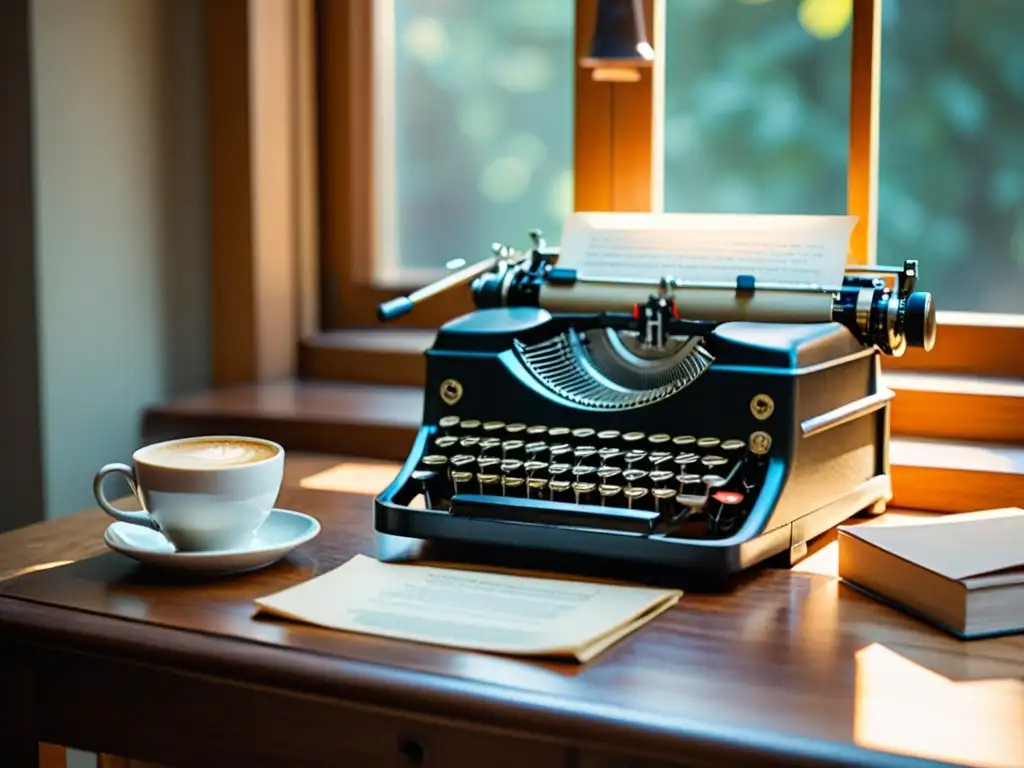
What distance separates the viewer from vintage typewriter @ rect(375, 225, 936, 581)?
1.20m

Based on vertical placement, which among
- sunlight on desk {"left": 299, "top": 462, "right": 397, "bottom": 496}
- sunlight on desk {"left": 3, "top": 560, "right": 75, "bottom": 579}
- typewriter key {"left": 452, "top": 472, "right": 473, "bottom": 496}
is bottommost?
sunlight on desk {"left": 3, "top": 560, "right": 75, "bottom": 579}

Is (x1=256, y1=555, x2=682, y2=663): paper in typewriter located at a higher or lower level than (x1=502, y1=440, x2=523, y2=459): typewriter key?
lower

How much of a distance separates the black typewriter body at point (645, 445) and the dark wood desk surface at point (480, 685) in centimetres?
7

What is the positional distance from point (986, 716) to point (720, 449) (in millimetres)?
425

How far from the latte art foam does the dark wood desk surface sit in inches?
4.1

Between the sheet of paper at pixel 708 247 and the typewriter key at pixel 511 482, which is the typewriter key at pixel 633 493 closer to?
the typewriter key at pixel 511 482

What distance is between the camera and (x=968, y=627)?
1029 millimetres

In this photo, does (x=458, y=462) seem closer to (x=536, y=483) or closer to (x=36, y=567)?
(x=536, y=483)

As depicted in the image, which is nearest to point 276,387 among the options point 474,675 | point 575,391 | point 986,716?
point 575,391

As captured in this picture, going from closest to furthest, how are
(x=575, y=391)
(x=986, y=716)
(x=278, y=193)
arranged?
1. (x=986, y=716)
2. (x=575, y=391)
3. (x=278, y=193)

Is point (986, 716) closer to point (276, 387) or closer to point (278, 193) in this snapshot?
point (276, 387)

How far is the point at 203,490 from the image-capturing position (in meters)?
1.15

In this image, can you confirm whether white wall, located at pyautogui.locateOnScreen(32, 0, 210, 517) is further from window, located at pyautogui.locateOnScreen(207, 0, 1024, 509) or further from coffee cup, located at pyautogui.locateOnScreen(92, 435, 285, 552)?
coffee cup, located at pyautogui.locateOnScreen(92, 435, 285, 552)

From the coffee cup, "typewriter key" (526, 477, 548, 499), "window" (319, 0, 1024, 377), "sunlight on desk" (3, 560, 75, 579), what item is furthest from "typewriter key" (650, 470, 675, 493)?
"window" (319, 0, 1024, 377)
